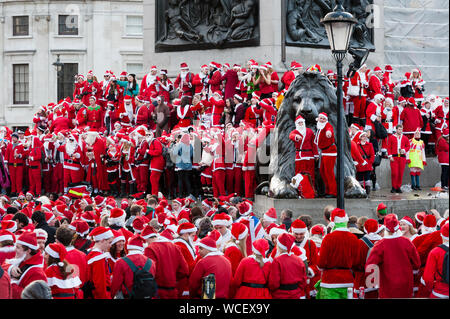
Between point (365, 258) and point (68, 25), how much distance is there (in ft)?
151

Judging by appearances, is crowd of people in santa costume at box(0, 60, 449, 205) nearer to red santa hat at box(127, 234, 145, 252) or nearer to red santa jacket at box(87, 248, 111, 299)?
red santa hat at box(127, 234, 145, 252)

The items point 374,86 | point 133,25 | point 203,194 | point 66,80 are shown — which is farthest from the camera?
point 133,25

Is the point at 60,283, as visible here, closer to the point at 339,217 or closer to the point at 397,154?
the point at 339,217

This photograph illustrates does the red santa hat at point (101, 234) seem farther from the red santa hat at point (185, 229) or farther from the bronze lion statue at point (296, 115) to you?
the bronze lion statue at point (296, 115)

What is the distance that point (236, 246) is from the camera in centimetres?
1075

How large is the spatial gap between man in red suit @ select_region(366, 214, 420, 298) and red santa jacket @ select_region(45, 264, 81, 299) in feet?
11.1

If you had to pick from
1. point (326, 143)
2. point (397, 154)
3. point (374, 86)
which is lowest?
point (397, 154)

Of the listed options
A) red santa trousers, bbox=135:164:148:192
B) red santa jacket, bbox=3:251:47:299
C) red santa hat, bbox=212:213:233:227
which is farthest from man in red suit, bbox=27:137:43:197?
red santa jacket, bbox=3:251:47:299

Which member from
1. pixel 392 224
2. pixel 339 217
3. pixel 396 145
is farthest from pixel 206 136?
pixel 392 224

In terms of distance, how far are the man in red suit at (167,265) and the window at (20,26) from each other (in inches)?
1858

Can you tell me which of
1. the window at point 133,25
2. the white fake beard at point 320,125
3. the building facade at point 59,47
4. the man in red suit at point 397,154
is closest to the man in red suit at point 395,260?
the white fake beard at point 320,125

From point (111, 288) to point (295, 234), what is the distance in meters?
2.63

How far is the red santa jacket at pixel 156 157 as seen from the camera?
21609 mm
